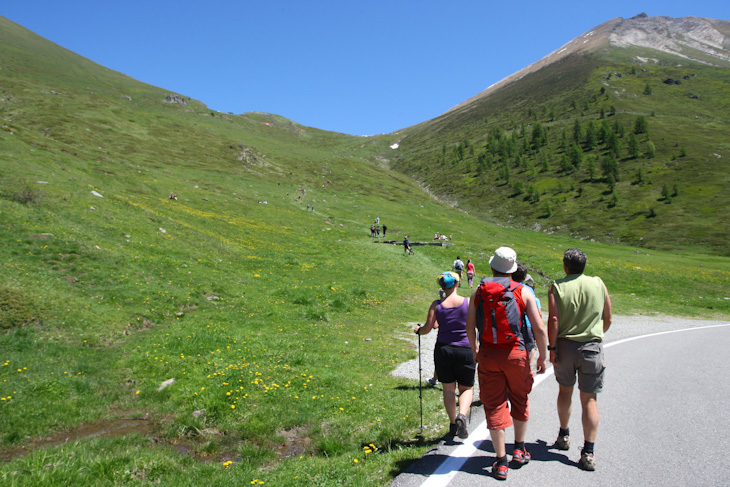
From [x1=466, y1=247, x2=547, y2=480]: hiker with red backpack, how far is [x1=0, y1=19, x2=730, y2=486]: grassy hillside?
5.26ft

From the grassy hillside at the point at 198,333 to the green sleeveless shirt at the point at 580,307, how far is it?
3037mm

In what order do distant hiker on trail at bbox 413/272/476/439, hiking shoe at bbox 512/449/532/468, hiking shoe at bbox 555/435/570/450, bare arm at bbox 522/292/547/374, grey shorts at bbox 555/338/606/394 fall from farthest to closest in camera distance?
distant hiker on trail at bbox 413/272/476/439
hiking shoe at bbox 555/435/570/450
grey shorts at bbox 555/338/606/394
bare arm at bbox 522/292/547/374
hiking shoe at bbox 512/449/532/468

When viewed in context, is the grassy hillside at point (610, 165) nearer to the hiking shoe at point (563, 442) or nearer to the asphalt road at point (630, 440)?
the asphalt road at point (630, 440)

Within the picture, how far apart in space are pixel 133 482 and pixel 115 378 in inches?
221

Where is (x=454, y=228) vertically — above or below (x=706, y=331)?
above

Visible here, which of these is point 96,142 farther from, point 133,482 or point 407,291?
point 133,482

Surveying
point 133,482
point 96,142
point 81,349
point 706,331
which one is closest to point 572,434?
point 133,482

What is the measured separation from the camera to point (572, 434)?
681 centimetres

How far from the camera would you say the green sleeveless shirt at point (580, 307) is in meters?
6.04

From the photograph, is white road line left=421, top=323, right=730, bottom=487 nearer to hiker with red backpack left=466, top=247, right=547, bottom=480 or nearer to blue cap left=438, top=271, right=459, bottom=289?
hiker with red backpack left=466, top=247, right=547, bottom=480

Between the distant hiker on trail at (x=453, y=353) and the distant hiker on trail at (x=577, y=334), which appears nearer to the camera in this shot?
the distant hiker on trail at (x=577, y=334)

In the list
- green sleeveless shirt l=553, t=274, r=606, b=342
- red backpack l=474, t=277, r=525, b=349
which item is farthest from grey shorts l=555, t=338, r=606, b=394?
red backpack l=474, t=277, r=525, b=349

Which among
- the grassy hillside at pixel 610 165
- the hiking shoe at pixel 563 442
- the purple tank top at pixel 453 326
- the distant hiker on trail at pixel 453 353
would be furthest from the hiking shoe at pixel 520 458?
the grassy hillside at pixel 610 165

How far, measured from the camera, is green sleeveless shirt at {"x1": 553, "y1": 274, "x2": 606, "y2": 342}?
6043 mm
